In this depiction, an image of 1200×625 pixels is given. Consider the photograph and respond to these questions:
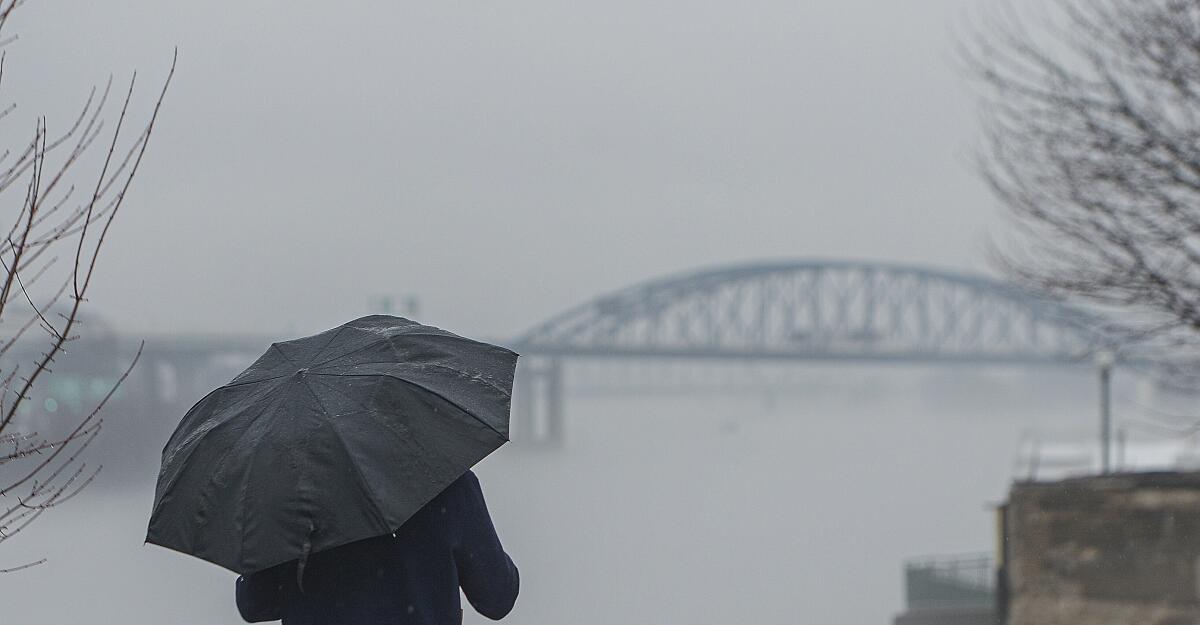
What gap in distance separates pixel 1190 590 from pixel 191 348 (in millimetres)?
27403

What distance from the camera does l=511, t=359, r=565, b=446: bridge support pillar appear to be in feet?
146

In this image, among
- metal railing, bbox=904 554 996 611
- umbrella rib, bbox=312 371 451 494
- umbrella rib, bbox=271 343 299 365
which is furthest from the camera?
metal railing, bbox=904 554 996 611

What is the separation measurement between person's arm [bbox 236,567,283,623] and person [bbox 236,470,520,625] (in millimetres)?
33

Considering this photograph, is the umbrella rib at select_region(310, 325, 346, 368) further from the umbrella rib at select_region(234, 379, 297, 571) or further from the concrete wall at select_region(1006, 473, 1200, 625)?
the concrete wall at select_region(1006, 473, 1200, 625)

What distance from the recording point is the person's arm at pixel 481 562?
1875 mm

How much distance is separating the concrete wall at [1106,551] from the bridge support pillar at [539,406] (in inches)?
1389

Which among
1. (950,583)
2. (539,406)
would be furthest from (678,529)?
(950,583)

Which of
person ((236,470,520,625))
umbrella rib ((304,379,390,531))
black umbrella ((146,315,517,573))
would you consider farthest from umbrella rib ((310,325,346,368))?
person ((236,470,520,625))

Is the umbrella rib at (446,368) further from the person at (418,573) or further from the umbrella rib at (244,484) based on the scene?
the person at (418,573)

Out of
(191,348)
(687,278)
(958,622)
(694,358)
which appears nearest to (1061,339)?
(687,278)

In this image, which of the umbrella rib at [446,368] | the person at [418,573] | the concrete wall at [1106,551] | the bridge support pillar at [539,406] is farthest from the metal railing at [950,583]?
the bridge support pillar at [539,406]

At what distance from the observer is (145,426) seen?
1861cm

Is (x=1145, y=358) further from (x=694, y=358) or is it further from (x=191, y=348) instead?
(x=694, y=358)

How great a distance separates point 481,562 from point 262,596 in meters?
0.42
